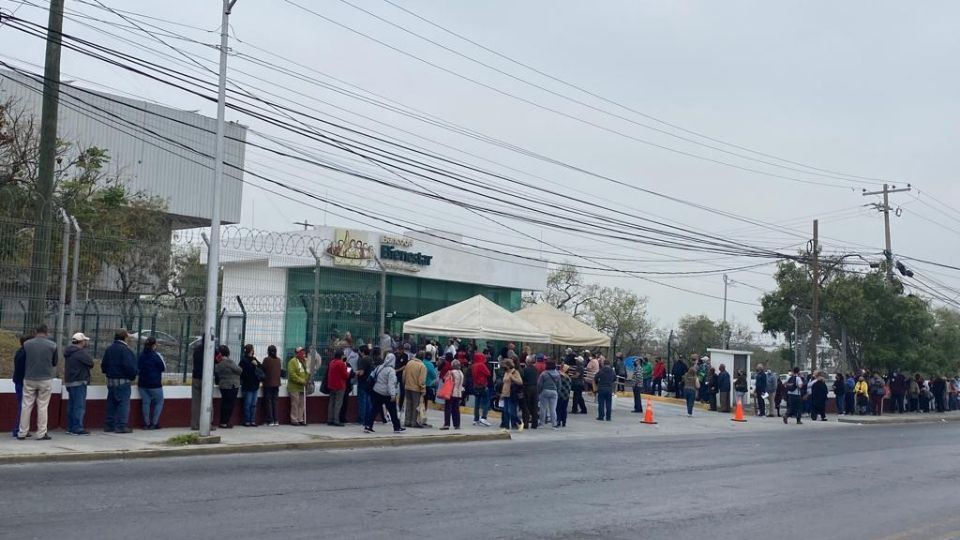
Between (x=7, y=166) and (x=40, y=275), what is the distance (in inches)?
436

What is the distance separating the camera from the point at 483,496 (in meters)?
12.7

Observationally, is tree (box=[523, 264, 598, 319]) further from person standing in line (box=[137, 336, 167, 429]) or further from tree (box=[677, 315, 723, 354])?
person standing in line (box=[137, 336, 167, 429])

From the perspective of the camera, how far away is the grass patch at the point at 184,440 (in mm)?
16312

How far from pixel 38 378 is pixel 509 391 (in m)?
10.4

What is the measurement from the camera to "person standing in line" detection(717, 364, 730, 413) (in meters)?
33.8

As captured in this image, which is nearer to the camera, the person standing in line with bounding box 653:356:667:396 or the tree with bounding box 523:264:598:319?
the person standing in line with bounding box 653:356:667:396

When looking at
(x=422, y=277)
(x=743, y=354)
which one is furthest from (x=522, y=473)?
(x=422, y=277)

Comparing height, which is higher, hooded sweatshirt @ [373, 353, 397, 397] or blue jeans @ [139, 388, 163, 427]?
hooded sweatshirt @ [373, 353, 397, 397]

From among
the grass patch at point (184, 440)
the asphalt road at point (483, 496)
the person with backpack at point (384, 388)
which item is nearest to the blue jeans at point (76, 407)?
the grass patch at point (184, 440)

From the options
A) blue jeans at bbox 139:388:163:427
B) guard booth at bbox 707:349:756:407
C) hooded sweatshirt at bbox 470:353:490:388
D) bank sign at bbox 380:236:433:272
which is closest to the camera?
blue jeans at bbox 139:388:163:427

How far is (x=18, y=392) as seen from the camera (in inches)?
635

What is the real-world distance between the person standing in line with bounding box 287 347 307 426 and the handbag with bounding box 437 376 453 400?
9.73ft

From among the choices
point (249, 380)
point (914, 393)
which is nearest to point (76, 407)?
point (249, 380)

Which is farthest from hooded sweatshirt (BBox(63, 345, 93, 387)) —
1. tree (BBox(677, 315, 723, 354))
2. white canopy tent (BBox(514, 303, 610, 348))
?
tree (BBox(677, 315, 723, 354))
